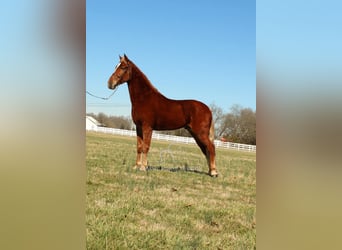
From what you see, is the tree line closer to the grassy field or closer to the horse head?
the grassy field

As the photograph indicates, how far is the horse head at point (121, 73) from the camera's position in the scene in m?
1.87

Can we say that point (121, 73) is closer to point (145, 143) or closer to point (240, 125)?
point (145, 143)

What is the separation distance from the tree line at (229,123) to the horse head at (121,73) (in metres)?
0.18

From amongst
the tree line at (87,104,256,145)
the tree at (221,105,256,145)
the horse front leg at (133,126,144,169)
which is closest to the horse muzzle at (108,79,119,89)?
A: the tree line at (87,104,256,145)

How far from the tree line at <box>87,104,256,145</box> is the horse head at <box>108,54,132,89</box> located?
0.18 m

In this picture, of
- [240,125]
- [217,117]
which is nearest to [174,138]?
[217,117]

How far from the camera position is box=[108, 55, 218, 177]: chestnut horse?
191 centimetres

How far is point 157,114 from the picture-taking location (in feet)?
6.45

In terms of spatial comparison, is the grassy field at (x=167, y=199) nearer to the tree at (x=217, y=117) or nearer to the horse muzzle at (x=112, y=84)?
the tree at (x=217, y=117)
